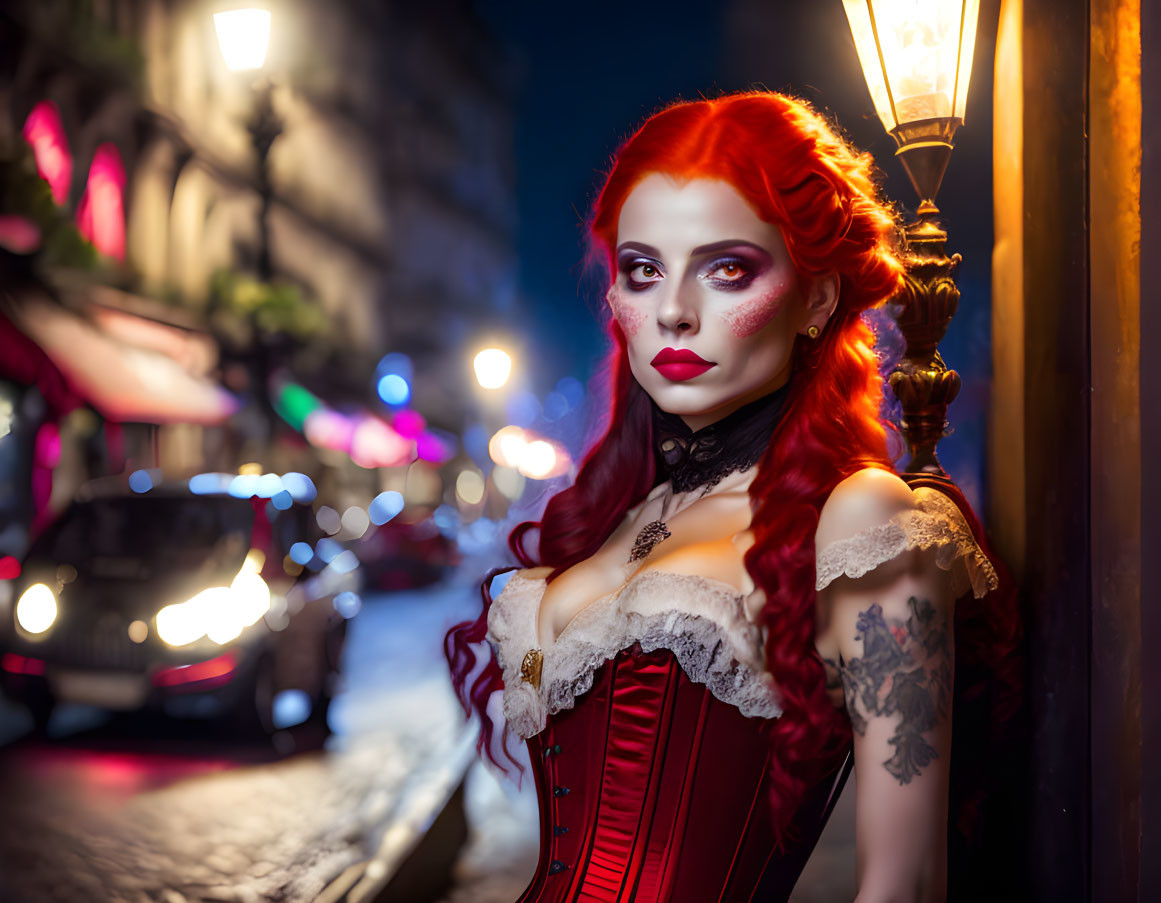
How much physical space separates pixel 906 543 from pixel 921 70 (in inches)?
36.1

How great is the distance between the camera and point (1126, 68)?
4.13ft

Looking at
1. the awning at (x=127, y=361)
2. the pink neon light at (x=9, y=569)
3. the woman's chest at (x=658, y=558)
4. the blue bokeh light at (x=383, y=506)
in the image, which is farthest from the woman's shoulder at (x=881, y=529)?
the blue bokeh light at (x=383, y=506)

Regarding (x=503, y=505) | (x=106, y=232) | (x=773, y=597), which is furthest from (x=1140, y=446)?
(x=106, y=232)

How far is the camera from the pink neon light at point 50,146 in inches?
272

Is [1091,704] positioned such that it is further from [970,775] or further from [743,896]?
[743,896]

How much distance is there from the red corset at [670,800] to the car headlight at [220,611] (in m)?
3.44

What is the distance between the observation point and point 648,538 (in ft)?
4.55

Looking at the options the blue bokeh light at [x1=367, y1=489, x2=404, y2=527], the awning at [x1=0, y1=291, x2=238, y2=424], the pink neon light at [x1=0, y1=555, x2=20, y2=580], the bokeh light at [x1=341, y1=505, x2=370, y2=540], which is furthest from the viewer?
the bokeh light at [x1=341, y1=505, x2=370, y2=540]

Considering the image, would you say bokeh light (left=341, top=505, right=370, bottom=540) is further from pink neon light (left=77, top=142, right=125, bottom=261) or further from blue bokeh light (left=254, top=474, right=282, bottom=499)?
blue bokeh light (left=254, top=474, right=282, bottom=499)

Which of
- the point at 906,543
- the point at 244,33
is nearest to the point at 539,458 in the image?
the point at 906,543

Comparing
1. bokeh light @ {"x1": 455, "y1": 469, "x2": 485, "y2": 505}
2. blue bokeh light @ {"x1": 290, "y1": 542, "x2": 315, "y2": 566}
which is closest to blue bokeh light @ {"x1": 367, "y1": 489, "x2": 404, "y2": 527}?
bokeh light @ {"x1": 455, "y1": 469, "x2": 485, "y2": 505}

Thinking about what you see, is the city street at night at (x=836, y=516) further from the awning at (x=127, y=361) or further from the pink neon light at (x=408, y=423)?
the pink neon light at (x=408, y=423)

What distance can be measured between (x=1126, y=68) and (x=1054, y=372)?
0.47 meters

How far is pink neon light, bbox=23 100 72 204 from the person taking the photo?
691 cm
